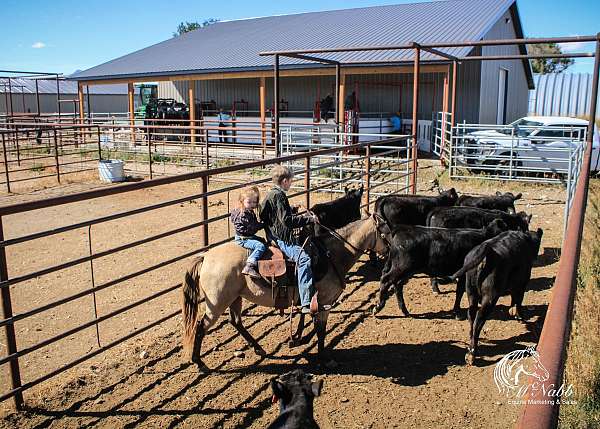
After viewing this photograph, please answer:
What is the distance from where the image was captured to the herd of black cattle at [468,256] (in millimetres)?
4945

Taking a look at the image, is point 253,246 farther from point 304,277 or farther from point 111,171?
point 111,171

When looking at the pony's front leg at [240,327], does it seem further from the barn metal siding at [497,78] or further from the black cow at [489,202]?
the barn metal siding at [497,78]

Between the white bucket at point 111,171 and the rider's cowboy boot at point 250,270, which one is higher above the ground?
the rider's cowboy boot at point 250,270

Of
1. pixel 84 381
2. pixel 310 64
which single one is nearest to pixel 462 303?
pixel 84 381

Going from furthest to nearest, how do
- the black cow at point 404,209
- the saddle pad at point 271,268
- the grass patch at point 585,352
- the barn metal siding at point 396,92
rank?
the barn metal siding at point 396,92
the black cow at point 404,209
the saddle pad at point 271,268
the grass patch at point 585,352

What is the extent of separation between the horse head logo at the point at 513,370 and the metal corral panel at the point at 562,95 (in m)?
36.9

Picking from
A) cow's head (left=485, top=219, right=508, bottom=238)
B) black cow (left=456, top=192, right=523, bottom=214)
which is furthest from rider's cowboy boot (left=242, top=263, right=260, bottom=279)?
black cow (left=456, top=192, right=523, bottom=214)

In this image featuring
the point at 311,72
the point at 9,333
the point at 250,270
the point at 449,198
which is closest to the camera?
the point at 9,333

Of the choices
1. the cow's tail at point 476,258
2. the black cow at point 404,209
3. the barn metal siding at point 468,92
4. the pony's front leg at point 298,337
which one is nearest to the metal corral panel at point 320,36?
the barn metal siding at point 468,92

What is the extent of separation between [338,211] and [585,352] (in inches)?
155

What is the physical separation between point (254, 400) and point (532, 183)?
11.3 metres

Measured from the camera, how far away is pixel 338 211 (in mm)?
7605

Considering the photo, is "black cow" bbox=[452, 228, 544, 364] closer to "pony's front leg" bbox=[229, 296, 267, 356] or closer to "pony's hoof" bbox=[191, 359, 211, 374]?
"pony's front leg" bbox=[229, 296, 267, 356]

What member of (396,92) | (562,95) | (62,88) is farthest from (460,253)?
(62,88)
